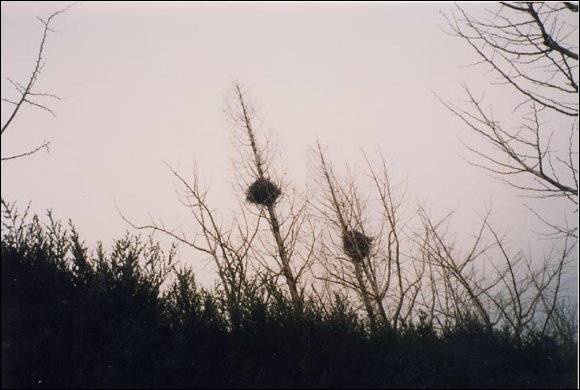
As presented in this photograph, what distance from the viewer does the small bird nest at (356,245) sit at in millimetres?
8211

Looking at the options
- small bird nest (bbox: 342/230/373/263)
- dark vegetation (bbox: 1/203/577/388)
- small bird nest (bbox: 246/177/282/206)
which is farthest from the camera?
small bird nest (bbox: 246/177/282/206)

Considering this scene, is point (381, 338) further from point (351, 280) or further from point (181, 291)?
point (351, 280)

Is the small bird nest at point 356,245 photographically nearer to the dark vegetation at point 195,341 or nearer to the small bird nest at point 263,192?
the small bird nest at point 263,192

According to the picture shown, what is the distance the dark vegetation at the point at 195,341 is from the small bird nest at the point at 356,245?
3.55 meters

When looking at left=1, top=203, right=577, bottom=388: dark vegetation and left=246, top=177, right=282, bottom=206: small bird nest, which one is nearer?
left=1, top=203, right=577, bottom=388: dark vegetation

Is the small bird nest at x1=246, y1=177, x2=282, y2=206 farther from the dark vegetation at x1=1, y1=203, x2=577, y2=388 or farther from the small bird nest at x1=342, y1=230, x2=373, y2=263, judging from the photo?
the dark vegetation at x1=1, y1=203, x2=577, y2=388

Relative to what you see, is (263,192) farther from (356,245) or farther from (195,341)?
(195,341)

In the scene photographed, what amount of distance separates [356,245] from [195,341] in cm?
501

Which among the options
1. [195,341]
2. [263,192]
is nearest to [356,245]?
[263,192]

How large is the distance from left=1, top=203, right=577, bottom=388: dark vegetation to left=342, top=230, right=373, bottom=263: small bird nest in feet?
11.6

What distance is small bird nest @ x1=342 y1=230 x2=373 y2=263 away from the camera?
8211 millimetres

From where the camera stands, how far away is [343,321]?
4.09 meters

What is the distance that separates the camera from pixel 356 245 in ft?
26.8

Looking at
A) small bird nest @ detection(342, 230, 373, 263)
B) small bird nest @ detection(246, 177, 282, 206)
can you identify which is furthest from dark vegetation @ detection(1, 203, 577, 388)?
small bird nest @ detection(246, 177, 282, 206)
